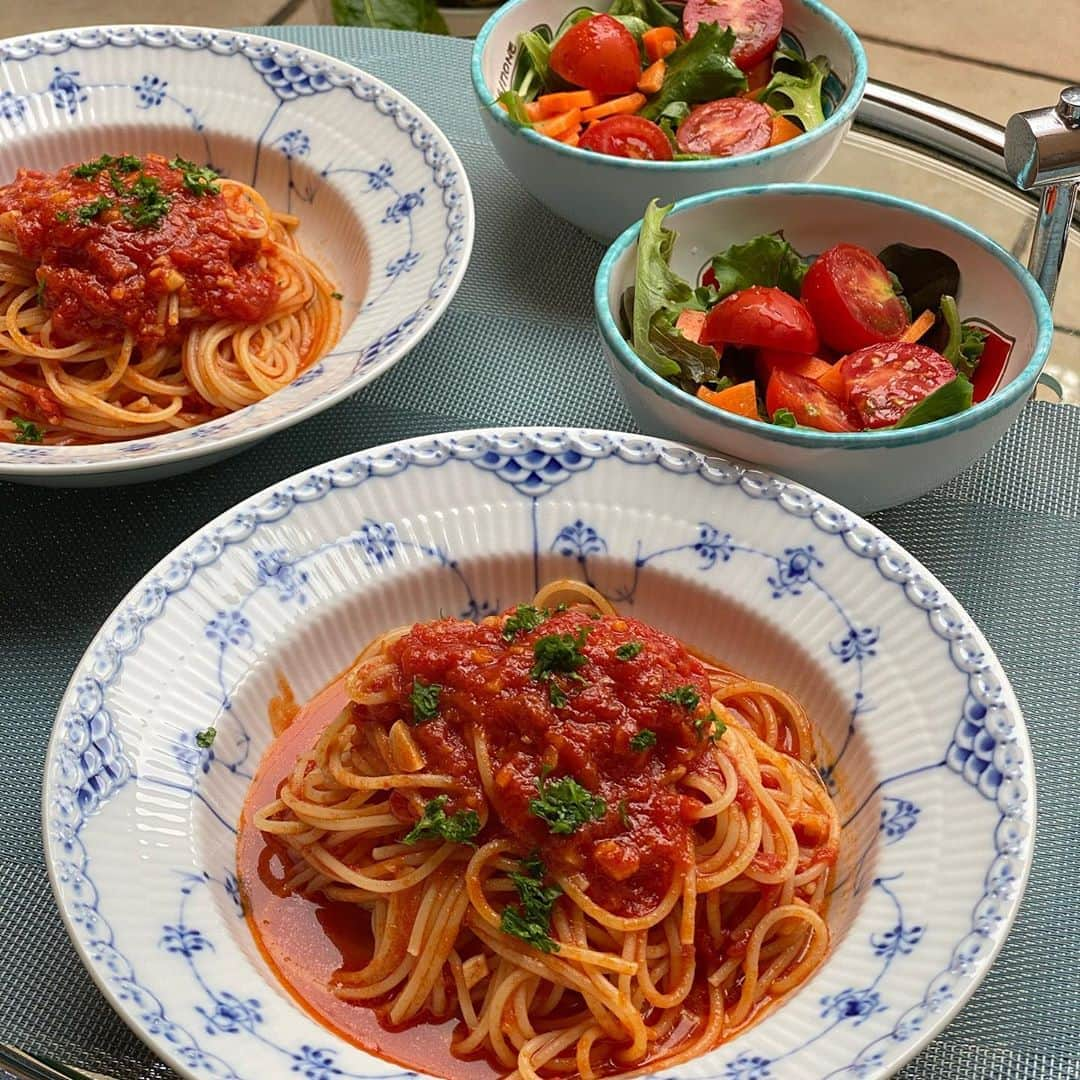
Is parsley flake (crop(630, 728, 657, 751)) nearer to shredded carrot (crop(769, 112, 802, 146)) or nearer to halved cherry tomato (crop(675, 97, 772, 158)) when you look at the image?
halved cherry tomato (crop(675, 97, 772, 158))

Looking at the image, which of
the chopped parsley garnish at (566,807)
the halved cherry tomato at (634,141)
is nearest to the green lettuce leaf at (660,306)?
the halved cherry tomato at (634,141)

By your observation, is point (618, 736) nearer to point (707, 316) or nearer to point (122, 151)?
point (707, 316)

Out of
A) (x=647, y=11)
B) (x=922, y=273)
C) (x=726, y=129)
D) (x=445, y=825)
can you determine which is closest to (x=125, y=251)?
(x=726, y=129)

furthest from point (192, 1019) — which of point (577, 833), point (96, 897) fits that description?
point (577, 833)

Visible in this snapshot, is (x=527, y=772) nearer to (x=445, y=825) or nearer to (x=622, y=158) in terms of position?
(x=445, y=825)

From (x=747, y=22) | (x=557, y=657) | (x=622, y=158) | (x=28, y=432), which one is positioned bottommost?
(x=28, y=432)

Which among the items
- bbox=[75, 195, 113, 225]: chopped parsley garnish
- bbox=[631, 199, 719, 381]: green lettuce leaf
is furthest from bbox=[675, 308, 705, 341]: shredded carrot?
bbox=[75, 195, 113, 225]: chopped parsley garnish

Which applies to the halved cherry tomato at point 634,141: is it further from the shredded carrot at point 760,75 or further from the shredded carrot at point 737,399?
the shredded carrot at point 737,399
